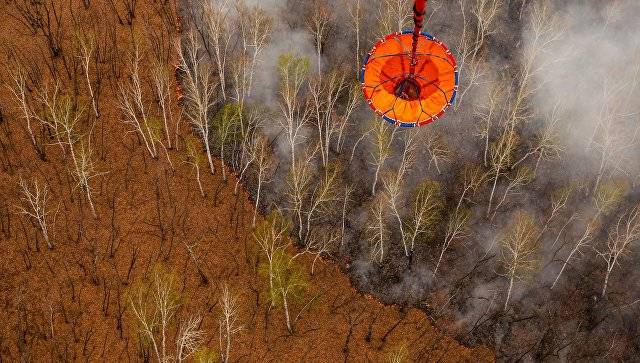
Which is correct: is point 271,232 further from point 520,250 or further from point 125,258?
point 520,250

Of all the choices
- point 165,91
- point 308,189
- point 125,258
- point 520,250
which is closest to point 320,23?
point 165,91

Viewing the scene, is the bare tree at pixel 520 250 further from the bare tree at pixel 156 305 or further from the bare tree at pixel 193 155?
the bare tree at pixel 156 305

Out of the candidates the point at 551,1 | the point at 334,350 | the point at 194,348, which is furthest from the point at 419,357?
the point at 551,1

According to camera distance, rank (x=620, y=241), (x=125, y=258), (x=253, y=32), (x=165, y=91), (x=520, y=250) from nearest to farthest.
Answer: (x=125, y=258) < (x=520, y=250) < (x=620, y=241) < (x=253, y=32) < (x=165, y=91)

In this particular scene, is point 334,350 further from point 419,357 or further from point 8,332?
point 8,332

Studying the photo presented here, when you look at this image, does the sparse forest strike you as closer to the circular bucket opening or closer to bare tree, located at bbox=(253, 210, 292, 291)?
bare tree, located at bbox=(253, 210, 292, 291)

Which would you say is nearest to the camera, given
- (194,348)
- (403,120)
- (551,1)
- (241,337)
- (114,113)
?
(403,120)
